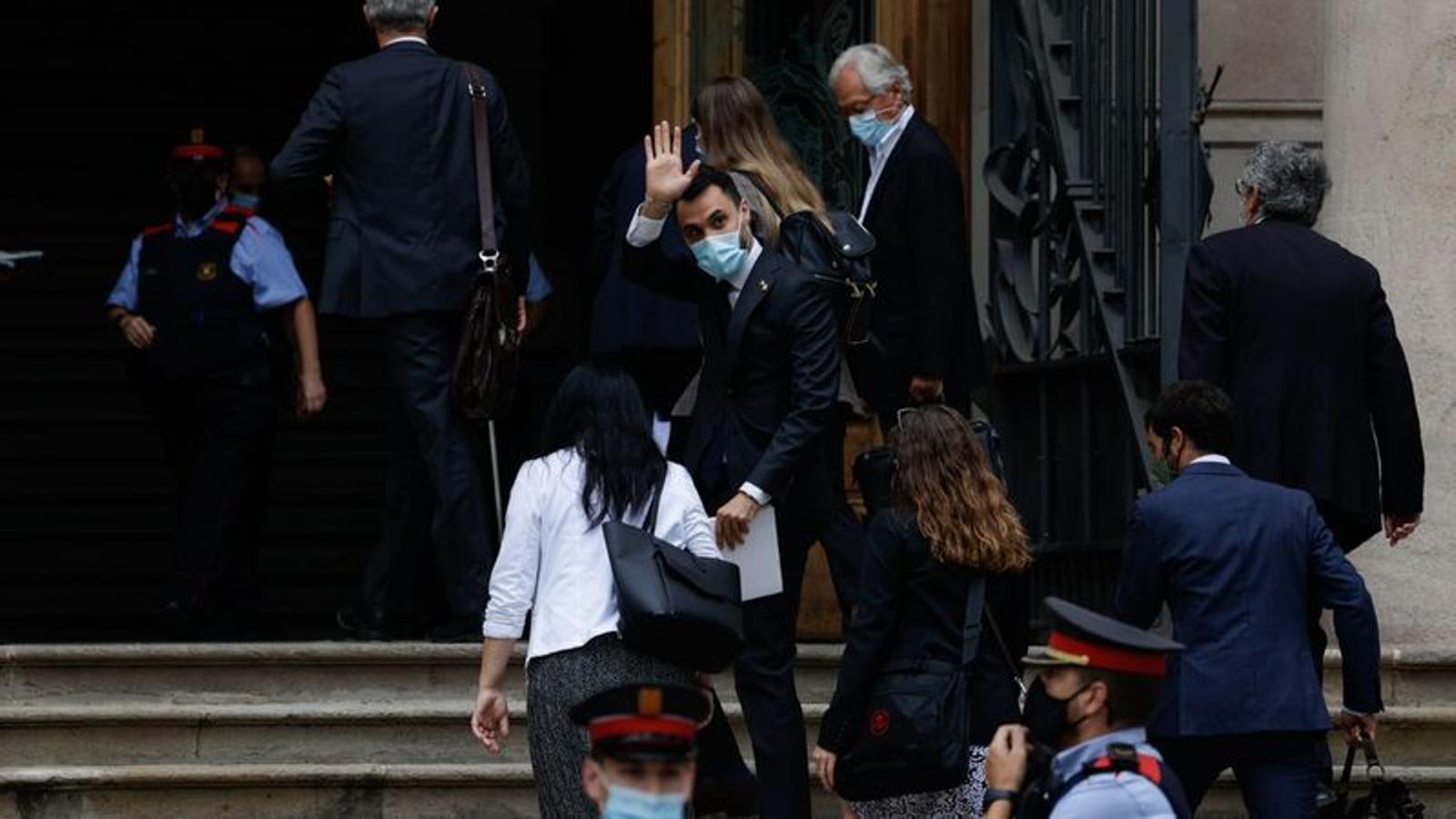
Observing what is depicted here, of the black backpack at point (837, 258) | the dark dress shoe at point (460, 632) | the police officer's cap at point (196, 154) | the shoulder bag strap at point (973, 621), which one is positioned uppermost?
the police officer's cap at point (196, 154)

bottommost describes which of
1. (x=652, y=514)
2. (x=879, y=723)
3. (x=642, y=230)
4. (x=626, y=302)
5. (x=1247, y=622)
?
(x=879, y=723)

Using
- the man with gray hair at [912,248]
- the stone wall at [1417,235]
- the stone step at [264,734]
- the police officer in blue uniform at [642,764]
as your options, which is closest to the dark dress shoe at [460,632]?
the stone step at [264,734]

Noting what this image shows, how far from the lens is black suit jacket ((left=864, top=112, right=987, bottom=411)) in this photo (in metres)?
10.3

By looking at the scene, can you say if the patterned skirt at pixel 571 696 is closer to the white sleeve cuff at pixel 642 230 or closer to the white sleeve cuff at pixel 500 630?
the white sleeve cuff at pixel 500 630

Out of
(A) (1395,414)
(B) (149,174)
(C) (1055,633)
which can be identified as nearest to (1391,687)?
(A) (1395,414)

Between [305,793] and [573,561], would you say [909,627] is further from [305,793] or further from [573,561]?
[305,793]

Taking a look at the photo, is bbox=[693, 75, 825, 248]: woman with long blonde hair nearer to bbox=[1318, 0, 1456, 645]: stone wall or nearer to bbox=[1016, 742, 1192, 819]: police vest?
bbox=[1318, 0, 1456, 645]: stone wall

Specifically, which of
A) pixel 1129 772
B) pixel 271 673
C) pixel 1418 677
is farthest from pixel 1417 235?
pixel 1129 772

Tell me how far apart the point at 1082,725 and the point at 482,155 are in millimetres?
4258

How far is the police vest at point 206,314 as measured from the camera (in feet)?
37.6

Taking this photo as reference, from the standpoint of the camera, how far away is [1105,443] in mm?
11336

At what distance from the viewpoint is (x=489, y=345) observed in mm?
10430

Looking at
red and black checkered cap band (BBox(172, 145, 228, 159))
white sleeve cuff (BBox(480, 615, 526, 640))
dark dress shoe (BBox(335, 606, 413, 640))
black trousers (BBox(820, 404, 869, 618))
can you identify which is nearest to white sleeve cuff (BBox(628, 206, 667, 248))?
black trousers (BBox(820, 404, 869, 618))

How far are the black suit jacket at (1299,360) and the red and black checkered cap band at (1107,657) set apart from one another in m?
2.51
